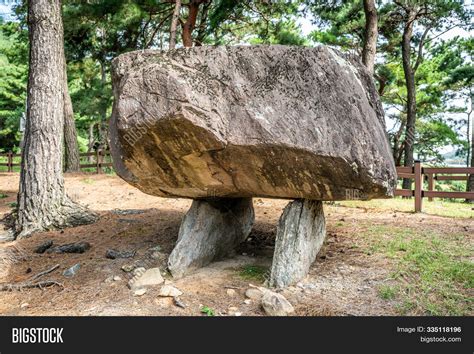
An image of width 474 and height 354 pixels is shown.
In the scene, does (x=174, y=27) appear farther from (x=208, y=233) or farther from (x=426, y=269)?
(x=426, y=269)

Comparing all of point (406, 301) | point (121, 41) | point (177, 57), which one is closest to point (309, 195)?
point (406, 301)

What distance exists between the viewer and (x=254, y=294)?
149 inches

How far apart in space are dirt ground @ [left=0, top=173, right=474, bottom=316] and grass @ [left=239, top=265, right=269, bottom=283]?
5 cm

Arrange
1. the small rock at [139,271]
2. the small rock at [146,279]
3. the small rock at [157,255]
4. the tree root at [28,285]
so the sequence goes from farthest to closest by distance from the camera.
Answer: the small rock at [157,255] → the small rock at [139,271] → the tree root at [28,285] → the small rock at [146,279]

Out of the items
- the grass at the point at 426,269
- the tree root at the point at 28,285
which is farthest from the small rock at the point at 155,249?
the grass at the point at 426,269

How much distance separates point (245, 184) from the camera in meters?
4.08

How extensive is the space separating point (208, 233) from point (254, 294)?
1.21 meters

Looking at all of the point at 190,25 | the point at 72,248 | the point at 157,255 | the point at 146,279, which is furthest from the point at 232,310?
the point at 190,25

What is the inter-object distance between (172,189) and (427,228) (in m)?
4.17

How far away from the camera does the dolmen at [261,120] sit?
11.6ft

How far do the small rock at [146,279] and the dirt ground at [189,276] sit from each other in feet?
0.35

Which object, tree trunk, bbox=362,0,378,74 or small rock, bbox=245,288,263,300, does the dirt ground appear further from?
tree trunk, bbox=362,0,378,74

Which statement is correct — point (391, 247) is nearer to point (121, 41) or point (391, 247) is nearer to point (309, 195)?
point (309, 195)

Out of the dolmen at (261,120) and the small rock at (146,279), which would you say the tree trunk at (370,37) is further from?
the small rock at (146,279)
